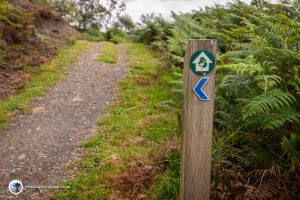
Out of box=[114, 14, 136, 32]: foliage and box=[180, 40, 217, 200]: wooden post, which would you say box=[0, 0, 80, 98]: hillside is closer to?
box=[180, 40, 217, 200]: wooden post

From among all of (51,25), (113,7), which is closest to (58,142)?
(51,25)

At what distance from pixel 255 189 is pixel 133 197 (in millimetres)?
1485

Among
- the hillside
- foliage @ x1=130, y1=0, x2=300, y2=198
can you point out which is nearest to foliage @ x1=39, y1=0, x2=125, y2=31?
the hillside

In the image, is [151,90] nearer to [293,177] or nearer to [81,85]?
[81,85]

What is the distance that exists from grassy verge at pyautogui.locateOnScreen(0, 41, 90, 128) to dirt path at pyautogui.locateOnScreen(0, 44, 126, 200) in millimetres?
239

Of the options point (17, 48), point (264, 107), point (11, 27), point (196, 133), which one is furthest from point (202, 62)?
point (11, 27)

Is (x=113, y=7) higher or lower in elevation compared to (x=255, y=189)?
higher

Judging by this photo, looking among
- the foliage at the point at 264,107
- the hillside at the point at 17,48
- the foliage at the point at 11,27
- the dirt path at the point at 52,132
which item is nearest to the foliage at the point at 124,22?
the hillside at the point at 17,48

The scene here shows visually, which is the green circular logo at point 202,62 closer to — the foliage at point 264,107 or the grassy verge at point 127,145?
the foliage at point 264,107

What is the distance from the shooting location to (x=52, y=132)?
659cm

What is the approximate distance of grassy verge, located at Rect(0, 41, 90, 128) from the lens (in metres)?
7.61

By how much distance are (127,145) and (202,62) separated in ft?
10.1

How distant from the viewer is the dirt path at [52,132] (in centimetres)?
505

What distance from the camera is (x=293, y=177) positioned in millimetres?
3461
